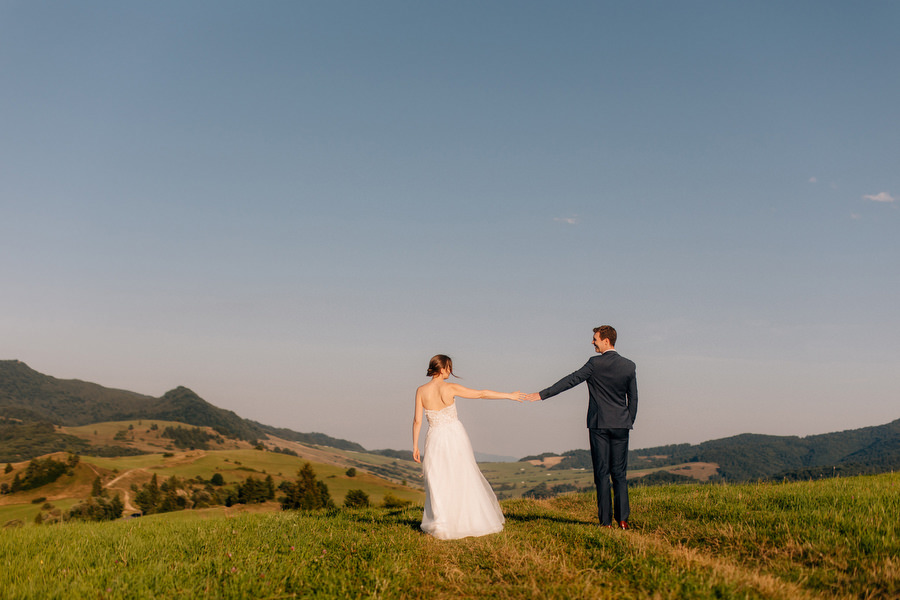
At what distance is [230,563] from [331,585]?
5.82ft

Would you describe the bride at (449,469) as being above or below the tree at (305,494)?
above

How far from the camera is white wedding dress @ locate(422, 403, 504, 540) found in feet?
35.0

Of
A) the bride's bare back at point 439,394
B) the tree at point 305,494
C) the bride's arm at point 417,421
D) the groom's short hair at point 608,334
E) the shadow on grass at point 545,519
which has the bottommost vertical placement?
the tree at point 305,494

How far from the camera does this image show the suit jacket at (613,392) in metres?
11.1

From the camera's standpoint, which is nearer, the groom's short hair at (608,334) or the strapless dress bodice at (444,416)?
the groom's short hair at (608,334)

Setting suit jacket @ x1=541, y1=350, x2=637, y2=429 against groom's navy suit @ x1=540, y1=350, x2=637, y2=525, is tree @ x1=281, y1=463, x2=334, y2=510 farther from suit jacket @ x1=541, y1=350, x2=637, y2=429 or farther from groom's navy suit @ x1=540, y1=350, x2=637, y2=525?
suit jacket @ x1=541, y1=350, x2=637, y2=429

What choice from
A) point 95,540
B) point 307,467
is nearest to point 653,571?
point 95,540

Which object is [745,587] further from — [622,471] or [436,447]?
[436,447]

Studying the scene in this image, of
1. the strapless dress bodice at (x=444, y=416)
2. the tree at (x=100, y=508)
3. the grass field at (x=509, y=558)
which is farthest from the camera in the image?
the tree at (x=100, y=508)

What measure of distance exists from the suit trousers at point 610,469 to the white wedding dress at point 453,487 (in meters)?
2.14

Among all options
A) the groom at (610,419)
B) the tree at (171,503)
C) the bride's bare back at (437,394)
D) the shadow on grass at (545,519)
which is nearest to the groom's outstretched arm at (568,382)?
the groom at (610,419)

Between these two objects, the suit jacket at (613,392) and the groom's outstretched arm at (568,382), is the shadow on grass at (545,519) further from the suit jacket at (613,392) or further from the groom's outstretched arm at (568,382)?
the groom's outstretched arm at (568,382)

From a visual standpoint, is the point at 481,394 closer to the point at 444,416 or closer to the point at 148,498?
the point at 444,416

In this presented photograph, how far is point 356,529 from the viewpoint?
10820mm
